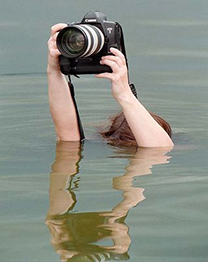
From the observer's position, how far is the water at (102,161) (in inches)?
98.7

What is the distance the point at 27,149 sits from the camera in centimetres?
414

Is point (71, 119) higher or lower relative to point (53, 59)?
lower

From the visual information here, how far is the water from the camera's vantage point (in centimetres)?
251

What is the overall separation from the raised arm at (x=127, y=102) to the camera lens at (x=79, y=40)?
0.34ft

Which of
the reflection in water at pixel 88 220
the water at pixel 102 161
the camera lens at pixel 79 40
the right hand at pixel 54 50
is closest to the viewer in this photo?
the reflection in water at pixel 88 220

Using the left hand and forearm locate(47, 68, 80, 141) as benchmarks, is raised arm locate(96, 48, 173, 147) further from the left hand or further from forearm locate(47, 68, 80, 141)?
forearm locate(47, 68, 80, 141)

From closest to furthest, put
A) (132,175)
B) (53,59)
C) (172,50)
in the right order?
(132,175)
(53,59)
(172,50)

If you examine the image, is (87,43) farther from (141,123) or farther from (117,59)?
(141,123)

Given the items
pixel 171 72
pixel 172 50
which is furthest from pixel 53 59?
pixel 172 50

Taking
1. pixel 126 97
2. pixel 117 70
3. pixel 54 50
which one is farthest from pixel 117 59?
pixel 54 50

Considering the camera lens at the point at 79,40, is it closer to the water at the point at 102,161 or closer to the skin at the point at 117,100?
the skin at the point at 117,100

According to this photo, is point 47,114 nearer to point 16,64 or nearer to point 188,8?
point 16,64

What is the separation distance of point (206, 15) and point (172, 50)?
812 mm

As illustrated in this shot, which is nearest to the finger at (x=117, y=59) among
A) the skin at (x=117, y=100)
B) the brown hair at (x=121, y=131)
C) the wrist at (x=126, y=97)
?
the skin at (x=117, y=100)
